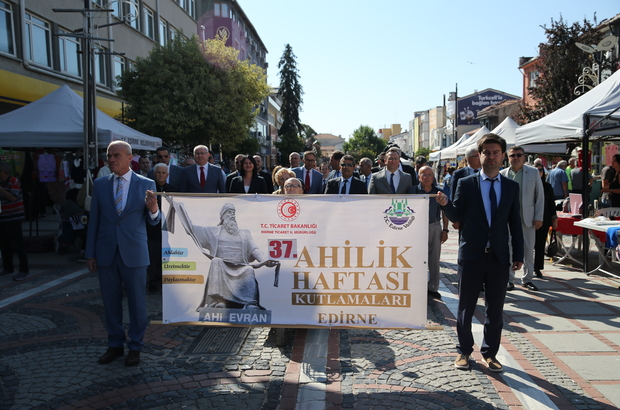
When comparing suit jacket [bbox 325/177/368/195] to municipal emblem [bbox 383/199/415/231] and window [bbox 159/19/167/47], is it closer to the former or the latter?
municipal emblem [bbox 383/199/415/231]

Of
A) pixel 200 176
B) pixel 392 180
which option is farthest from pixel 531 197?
pixel 200 176

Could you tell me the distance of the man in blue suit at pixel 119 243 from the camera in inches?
171

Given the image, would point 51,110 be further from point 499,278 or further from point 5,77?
point 499,278

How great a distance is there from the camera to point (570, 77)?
A: 21.4 meters

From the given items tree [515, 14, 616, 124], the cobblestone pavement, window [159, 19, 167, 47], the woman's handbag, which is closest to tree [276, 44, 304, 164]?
window [159, 19, 167, 47]

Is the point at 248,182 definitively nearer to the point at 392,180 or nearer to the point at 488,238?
the point at 392,180

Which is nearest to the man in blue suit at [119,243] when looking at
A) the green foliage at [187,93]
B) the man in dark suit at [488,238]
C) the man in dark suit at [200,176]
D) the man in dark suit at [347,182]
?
the man in dark suit at [488,238]

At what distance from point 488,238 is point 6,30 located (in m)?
17.2

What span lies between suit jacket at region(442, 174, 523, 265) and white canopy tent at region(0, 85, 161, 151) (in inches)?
343

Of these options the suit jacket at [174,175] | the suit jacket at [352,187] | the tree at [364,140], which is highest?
the tree at [364,140]

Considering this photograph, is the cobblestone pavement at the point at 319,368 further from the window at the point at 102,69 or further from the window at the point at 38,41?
the window at the point at 102,69

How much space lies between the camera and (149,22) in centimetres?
2748

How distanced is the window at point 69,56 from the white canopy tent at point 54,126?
321 inches

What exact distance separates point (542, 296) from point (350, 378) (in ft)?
12.7
